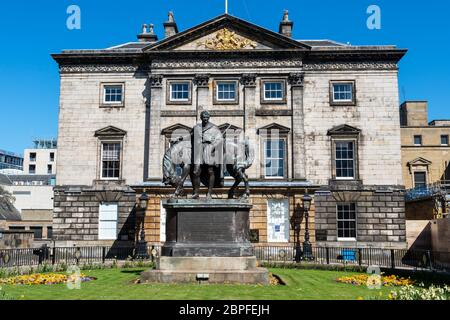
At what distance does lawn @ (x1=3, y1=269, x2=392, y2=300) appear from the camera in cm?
1143

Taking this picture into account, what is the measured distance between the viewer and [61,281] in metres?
15.5

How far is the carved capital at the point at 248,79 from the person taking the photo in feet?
111

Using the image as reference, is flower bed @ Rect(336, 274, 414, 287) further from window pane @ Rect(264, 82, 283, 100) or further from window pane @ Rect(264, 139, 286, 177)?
window pane @ Rect(264, 82, 283, 100)

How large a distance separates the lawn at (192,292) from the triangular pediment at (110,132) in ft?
66.5

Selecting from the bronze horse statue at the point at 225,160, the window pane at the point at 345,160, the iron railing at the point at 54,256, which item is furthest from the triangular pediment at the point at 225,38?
the bronze horse statue at the point at 225,160

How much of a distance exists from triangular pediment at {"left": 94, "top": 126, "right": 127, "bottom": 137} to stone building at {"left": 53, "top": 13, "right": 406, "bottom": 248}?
78 millimetres

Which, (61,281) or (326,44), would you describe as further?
(326,44)

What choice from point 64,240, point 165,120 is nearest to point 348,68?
point 165,120

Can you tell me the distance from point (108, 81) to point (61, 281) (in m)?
22.1

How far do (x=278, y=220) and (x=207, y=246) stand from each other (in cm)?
1639

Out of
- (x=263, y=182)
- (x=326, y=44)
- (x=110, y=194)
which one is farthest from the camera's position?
(x=326, y=44)

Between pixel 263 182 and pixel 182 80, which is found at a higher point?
pixel 182 80
